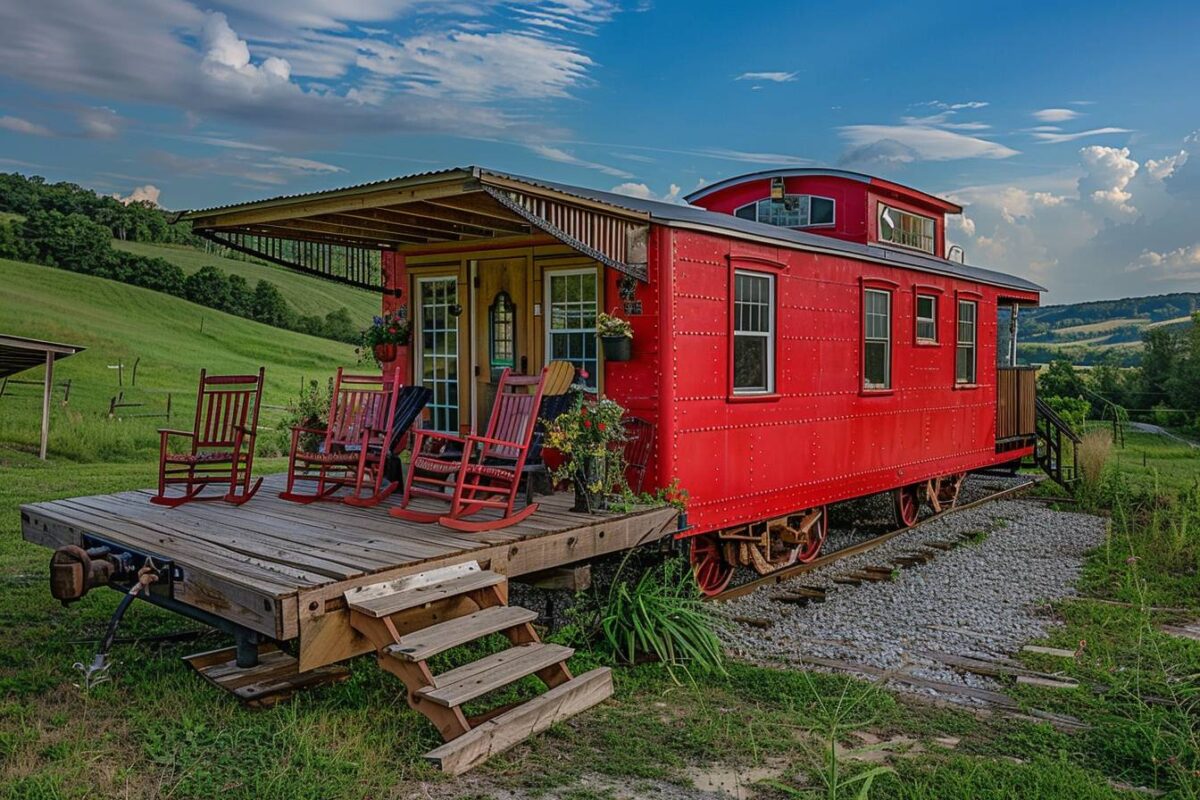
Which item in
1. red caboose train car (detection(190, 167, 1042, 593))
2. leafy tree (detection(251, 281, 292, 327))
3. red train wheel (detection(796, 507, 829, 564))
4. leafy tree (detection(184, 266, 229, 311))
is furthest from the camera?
leafy tree (detection(251, 281, 292, 327))

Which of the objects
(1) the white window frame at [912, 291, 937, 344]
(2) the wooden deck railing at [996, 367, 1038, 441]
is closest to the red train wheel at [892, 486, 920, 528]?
(1) the white window frame at [912, 291, 937, 344]

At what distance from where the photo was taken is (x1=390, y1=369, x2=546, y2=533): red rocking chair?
233 inches

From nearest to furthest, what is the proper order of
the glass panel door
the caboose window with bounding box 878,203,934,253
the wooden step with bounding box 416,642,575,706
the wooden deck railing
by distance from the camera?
the wooden step with bounding box 416,642,575,706
the glass panel door
the caboose window with bounding box 878,203,934,253
the wooden deck railing

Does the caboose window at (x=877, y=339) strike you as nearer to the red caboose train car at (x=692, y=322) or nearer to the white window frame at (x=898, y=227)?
the red caboose train car at (x=692, y=322)

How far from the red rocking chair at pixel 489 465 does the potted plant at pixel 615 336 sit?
0.76 meters

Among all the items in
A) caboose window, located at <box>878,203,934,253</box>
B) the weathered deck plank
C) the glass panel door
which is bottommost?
the weathered deck plank

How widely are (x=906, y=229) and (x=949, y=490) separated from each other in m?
3.82

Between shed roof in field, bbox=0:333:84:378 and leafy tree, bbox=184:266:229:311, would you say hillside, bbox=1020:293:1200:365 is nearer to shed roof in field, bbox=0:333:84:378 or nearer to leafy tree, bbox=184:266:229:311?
leafy tree, bbox=184:266:229:311

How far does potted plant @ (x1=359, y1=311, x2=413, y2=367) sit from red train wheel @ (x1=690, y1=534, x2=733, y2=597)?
3.55 metres

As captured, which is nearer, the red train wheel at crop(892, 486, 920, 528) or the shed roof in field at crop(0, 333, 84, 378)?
the red train wheel at crop(892, 486, 920, 528)

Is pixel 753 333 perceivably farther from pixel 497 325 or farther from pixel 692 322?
pixel 497 325

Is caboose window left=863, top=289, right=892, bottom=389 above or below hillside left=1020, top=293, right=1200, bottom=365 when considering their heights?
below

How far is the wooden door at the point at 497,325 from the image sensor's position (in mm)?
8211

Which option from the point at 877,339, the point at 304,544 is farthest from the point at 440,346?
the point at 877,339
